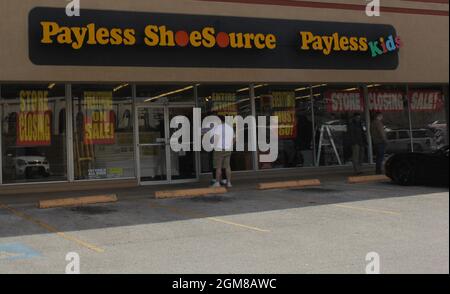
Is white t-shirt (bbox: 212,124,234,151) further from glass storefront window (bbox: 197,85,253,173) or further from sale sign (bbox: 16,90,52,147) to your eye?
sale sign (bbox: 16,90,52,147)

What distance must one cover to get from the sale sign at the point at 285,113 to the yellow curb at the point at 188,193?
391 centimetres

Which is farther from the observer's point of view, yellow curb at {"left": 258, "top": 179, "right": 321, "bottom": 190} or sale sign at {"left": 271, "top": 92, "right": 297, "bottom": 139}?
sale sign at {"left": 271, "top": 92, "right": 297, "bottom": 139}

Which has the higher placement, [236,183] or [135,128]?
[135,128]

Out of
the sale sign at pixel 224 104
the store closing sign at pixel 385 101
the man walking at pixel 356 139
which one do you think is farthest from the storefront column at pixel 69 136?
the man walking at pixel 356 139

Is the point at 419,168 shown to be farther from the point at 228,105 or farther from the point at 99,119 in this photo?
the point at 99,119

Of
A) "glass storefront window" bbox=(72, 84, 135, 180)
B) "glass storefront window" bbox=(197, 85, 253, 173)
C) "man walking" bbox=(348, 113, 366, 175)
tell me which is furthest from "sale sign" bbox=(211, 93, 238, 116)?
"man walking" bbox=(348, 113, 366, 175)

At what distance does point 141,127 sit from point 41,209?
443 centimetres

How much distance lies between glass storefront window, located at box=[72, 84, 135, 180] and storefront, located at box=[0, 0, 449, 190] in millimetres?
26


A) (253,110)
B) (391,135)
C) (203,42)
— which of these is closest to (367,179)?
(253,110)

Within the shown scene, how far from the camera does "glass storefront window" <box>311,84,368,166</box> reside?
16.5 meters

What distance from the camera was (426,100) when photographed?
18203 millimetres

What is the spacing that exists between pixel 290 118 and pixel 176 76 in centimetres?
453

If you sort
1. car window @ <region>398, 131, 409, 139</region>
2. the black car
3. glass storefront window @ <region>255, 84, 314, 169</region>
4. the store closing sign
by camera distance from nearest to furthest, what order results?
the black car → glass storefront window @ <region>255, 84, 314, 169</region> → the store closing sign → car window @ <region>398, 131, 409, 139</region>

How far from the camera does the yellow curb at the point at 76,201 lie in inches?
432
